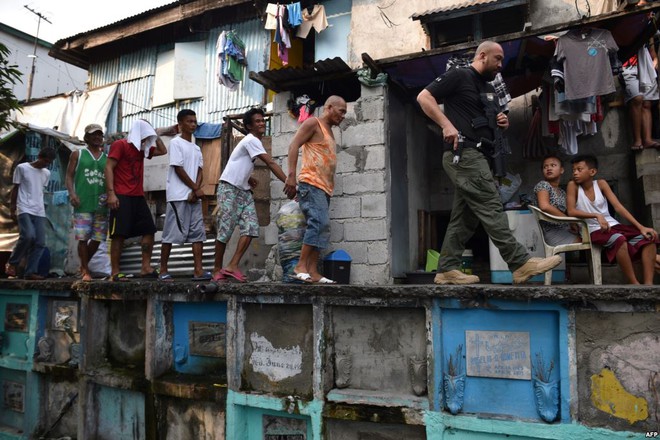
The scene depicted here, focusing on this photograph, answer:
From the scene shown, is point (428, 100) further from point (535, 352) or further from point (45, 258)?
point (45, 258)

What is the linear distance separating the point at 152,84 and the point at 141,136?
22.2ft

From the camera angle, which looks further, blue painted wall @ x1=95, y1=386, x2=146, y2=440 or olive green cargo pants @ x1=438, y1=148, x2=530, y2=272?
blue painted wall @ x1=95, y1=386, x2=146, y2=440

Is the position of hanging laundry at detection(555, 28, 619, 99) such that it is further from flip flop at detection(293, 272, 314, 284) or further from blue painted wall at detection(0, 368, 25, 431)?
blue painted wall at detection(0, 368, 25, 431)

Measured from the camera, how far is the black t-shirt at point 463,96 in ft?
11.8

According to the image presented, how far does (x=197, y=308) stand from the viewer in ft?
13.8

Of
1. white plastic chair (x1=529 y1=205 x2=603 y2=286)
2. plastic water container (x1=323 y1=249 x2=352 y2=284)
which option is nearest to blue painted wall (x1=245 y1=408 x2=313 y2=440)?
plastic water container (x1=323 y1=249 x2=352 y2=284)

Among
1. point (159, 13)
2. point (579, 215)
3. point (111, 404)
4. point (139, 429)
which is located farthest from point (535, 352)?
point (159, 13)

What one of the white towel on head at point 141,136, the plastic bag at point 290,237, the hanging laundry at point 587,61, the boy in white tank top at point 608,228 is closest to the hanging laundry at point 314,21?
the white towel on head at point 141,136

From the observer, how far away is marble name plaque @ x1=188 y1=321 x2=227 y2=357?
4.06 meters

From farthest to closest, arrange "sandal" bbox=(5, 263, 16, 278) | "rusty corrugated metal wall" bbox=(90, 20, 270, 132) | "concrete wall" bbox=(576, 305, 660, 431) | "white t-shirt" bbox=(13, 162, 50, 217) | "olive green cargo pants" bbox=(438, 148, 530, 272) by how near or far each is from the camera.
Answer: "rusty corrugated metal wall" bbox=(90, 20, 270, 132)
"sandal" bbox=(5, 263, 16, 278)
"white t-shirt" bbox=(13, 162, 50, 217)
"olive green cargo pants" bbox=(438, 148, 530, 272)
"concrete wall" bbox=(576, 305, 660, 431)

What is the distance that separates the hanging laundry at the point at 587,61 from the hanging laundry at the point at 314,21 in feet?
15.4

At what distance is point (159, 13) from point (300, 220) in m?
8.11

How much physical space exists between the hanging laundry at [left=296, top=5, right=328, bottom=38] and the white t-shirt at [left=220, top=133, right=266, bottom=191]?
15.0ft

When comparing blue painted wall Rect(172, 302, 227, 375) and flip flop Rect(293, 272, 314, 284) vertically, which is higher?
flip flop Rect(293, 272, 314, 284)
